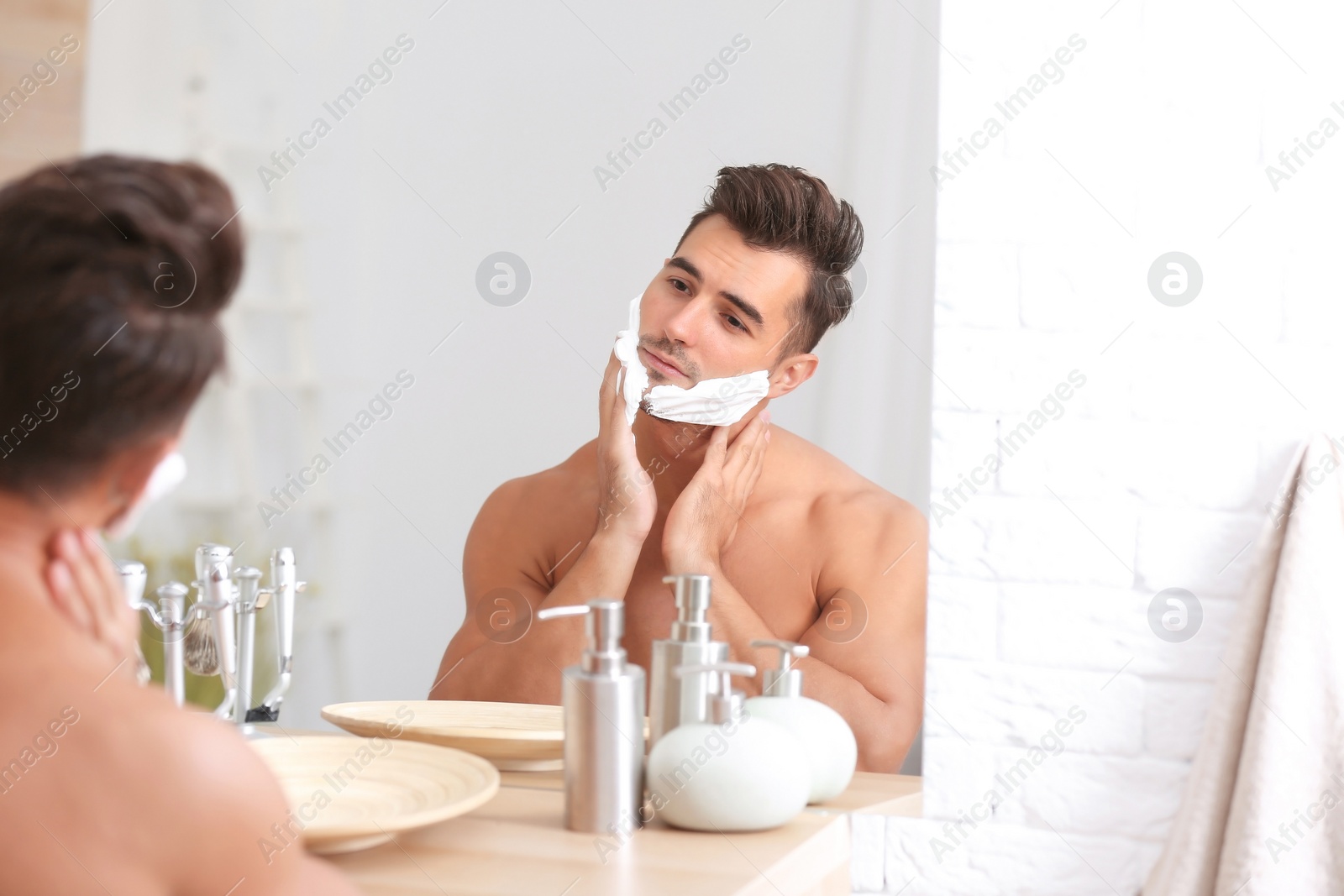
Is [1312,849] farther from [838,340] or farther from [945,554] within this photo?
[838,340]

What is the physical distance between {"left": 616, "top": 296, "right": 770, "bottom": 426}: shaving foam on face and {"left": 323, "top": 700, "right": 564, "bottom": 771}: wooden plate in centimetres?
30

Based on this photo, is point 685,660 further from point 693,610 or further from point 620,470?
point 620,470

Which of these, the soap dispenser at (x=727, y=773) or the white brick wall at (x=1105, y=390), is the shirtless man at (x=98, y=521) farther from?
the white brick wall at (x=1105, y=390)

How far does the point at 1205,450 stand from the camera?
103cm

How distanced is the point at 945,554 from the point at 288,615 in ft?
2.04

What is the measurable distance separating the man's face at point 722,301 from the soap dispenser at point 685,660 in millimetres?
281

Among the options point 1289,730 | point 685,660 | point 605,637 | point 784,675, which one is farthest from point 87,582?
point 1289,730

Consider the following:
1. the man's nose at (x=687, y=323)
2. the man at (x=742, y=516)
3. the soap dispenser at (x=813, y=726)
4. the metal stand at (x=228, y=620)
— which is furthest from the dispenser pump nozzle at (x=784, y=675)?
the metal stand at (x=228, y=620)

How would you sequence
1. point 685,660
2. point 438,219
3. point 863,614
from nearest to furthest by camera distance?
point 685,660 < point 863,614 < point 438,219

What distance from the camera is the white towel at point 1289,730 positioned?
96 cm

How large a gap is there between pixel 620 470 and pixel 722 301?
19 cm

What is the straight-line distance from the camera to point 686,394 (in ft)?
3.70

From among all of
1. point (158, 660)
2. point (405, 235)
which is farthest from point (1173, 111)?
point (158, 660)

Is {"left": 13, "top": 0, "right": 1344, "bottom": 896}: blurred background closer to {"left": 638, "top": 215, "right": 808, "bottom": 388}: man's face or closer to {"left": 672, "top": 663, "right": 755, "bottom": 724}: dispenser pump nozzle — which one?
{"left": 638, "top": 215, "right": 808, "bottom": 388}: man's face
